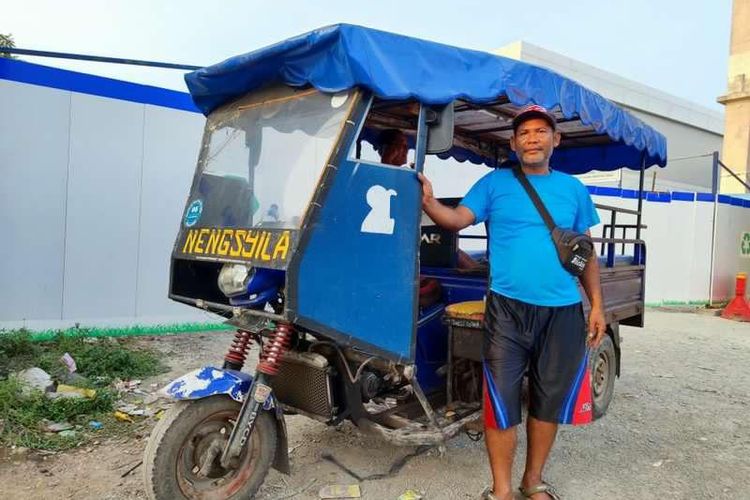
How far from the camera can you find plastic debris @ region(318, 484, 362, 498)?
10.1ft

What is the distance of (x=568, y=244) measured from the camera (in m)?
2.74

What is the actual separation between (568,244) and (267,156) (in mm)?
1580

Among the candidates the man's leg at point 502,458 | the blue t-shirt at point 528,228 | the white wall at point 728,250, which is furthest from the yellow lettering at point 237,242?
the white wall at point 728,250

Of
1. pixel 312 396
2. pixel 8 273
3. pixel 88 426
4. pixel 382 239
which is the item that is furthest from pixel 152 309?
pixel 382 239

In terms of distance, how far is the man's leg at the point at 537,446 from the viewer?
9.58 feet

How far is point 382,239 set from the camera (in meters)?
2.81

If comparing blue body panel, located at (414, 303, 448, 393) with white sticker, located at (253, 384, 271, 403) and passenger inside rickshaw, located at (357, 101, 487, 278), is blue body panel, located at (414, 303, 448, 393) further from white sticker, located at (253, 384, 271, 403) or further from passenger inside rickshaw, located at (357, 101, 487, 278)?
white sticker, located at (253, 384, 271, 403)

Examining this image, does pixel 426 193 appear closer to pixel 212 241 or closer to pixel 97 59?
pixel 212 241

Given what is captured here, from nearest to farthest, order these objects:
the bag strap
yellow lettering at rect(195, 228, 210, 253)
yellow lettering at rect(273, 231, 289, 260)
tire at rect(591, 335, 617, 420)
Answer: yellow lettering at rect(273, 231, 289, 260), the bag strap, yellow lettering at rect(195, 228, 210, 253), tire at rect(591, 335, 617, 420)

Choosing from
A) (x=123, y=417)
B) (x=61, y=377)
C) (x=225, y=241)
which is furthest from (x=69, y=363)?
(x=225, y=241)

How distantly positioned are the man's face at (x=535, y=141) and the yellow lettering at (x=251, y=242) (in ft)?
4.42

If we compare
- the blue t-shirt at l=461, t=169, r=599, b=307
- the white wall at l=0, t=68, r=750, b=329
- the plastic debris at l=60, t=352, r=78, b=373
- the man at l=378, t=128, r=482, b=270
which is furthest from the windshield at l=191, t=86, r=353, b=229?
the white wall at l=0, t=68, r=750, b=329

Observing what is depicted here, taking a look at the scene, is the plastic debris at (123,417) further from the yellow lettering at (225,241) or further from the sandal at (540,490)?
the sandal at (540,490)

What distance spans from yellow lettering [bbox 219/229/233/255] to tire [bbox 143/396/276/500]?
0.70 metres
